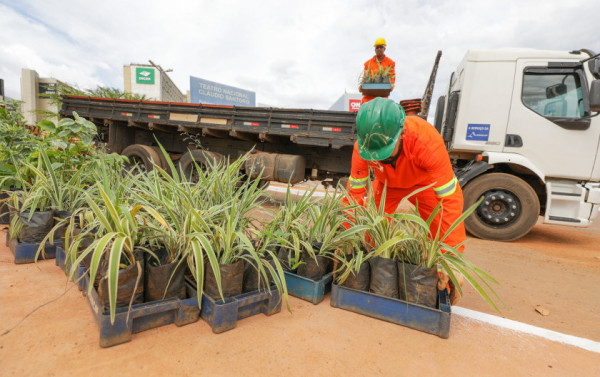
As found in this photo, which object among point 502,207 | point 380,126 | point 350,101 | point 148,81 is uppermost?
point 148,81

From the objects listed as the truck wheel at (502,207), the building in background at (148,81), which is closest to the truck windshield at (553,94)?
the truck wheel at (502,207)

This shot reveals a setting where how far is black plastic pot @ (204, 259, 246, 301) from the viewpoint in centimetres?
148

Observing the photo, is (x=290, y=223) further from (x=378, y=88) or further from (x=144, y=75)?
(x=144, y=75)

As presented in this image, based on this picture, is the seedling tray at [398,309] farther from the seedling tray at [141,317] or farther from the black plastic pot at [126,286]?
the black plastic pot at [126,286]

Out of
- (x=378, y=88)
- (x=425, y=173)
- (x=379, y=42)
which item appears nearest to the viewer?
(x=425, y=173)

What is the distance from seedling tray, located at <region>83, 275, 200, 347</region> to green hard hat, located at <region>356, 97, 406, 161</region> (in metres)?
1.41

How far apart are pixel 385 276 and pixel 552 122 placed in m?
3.81

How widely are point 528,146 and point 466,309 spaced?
3.13m

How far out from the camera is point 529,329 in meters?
1.69

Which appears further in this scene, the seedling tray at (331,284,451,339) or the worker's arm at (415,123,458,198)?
the worker's arm at (415,123,458,198)

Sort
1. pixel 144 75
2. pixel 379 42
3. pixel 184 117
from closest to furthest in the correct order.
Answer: pixel 379 42, pixel 184 117, pixel 144 75

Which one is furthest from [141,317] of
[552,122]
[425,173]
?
[552,122]

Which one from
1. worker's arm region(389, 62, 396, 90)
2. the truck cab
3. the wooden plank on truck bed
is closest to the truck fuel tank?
the wooden plank on truck bed

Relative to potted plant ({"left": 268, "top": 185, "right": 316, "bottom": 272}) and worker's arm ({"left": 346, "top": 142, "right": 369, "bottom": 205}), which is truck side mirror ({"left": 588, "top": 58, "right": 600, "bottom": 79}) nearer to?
worker's arm ({"left": 346, "top": 142, "right": 369, "bottom": 205})
